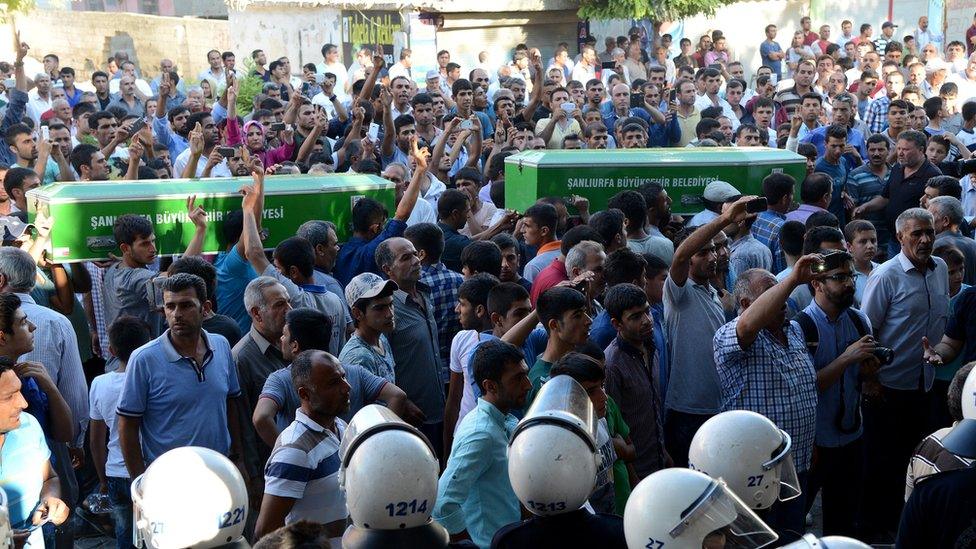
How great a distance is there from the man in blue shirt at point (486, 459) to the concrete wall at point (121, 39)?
73.2 ft

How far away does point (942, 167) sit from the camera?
9992 mm

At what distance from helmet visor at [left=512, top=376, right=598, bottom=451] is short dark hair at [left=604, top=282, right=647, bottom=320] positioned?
137cm

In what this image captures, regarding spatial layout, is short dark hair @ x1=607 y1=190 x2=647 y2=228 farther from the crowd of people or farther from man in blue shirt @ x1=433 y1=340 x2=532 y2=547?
man in blue shirt @ x1=433 y1=340 x2=532 y2=547

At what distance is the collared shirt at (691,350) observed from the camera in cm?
559

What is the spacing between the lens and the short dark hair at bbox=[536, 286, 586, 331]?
4.81 m

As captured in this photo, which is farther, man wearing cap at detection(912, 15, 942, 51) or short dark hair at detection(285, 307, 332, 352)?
man wearing cap at detection(912, 15, 942, 51)

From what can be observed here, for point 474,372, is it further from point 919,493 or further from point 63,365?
point 63,365

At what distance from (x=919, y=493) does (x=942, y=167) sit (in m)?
7.20

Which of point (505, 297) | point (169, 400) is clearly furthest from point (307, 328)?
point (505, 297)

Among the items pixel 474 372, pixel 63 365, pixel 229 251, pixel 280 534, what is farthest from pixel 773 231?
pixel 280 534

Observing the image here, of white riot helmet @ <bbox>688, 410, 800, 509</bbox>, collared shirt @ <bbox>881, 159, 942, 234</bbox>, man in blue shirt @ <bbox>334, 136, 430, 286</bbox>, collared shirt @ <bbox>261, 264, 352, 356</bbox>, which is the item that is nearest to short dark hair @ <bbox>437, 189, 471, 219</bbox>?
man in blue shirt @ <bbox>334, 136, 430, 286</bbox>

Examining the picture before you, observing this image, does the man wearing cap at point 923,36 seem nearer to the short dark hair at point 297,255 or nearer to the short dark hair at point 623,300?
the short dark hair at point 297,255

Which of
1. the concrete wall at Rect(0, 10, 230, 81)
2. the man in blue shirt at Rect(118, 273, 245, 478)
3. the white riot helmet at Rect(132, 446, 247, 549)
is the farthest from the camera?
the concrete wall at Rect(0, 10, 230, 81)

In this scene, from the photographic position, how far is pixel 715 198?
25.1 feet
